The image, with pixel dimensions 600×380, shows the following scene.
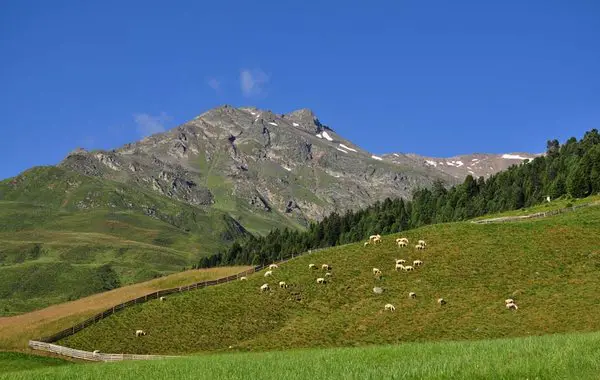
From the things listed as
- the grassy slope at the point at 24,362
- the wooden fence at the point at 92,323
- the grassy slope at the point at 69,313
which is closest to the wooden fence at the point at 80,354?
the wooden fence at the point at 92,323

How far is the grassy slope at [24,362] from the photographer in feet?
171

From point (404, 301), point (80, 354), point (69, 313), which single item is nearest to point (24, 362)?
point (80, 354)

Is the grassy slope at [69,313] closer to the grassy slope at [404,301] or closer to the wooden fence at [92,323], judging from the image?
the wooden fence at [92,323]

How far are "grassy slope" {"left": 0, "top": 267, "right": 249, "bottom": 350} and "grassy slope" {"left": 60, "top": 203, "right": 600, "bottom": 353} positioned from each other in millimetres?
8849

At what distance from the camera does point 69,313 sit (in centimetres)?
7988

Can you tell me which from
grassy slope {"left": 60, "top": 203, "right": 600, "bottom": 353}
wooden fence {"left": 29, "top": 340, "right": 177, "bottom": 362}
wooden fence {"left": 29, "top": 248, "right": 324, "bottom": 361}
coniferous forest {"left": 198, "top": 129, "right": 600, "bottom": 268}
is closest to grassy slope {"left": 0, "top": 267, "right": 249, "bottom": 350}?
wooden fence {"left": 29, "top": 340, "right": 177, "bottom": 362}

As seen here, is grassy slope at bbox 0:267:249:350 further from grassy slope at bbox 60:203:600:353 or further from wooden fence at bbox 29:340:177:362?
grassy slope at bbox 60:203:600:353

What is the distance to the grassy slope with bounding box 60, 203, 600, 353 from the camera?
5600 cm

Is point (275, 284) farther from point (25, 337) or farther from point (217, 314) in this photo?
point (25, 337)

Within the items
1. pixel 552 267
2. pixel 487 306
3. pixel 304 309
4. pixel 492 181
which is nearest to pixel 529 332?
pixel 487 306

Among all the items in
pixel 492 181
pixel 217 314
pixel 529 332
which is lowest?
pixel 529 332

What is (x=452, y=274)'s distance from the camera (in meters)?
70.8

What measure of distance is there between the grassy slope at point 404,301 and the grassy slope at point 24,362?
596 cm

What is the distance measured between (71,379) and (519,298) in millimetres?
49354
